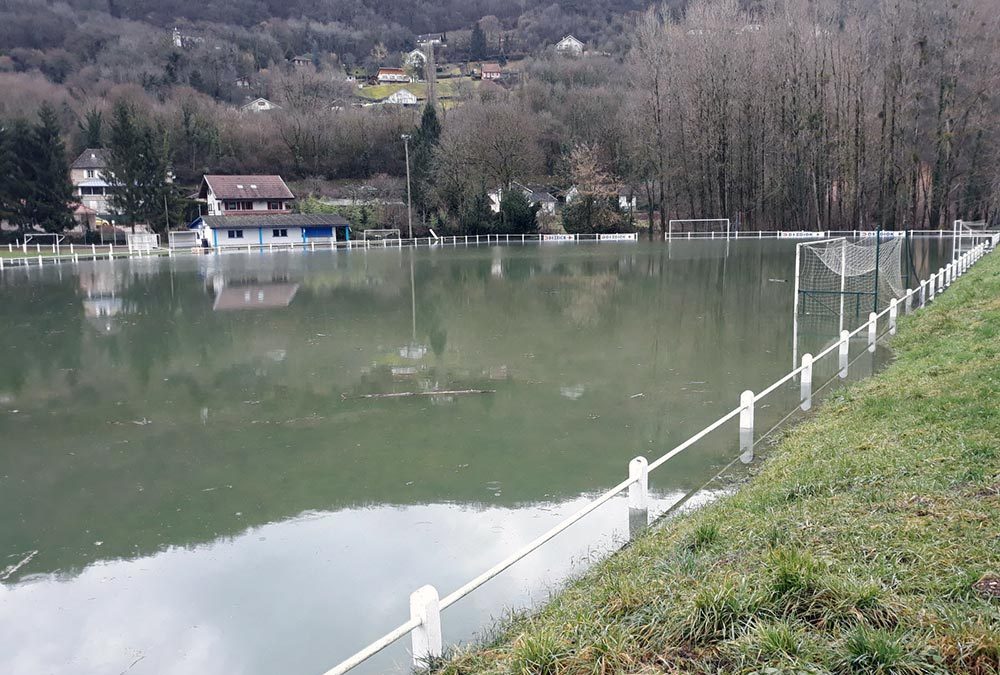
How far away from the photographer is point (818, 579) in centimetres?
420

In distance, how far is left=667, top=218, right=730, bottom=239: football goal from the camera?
63.2 m

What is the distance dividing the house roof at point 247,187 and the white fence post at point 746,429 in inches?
2678

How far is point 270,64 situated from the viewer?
144500 mm

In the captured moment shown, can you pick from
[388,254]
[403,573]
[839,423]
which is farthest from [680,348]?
[388,254]

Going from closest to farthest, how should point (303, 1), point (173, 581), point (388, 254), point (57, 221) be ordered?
point (173, 581) < point (388, 254) < point (57, 221) < point (303, 1)

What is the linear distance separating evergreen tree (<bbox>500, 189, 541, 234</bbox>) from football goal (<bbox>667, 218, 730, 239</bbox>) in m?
11.8

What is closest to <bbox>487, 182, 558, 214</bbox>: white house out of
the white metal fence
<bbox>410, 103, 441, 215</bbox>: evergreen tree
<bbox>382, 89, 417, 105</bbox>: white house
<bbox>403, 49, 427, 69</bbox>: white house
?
the white metal fence

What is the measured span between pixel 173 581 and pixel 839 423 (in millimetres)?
7251

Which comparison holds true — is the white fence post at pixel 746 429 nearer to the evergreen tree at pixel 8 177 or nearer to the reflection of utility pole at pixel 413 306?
the reflection of utility pole at pixel 413 306

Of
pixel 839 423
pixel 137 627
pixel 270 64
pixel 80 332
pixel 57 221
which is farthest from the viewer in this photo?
pixel 270 64

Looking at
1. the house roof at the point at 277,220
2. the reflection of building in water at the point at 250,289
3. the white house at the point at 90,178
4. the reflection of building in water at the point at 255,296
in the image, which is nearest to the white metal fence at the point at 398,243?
the house roof at the point at 277,220

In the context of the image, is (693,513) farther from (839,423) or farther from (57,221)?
(57,221)

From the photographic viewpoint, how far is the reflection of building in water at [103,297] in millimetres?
22500

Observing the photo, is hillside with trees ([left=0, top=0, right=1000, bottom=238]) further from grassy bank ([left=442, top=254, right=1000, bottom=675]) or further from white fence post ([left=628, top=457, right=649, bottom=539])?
white fence post ([left=628, top=457, right=649, bottom=539])
